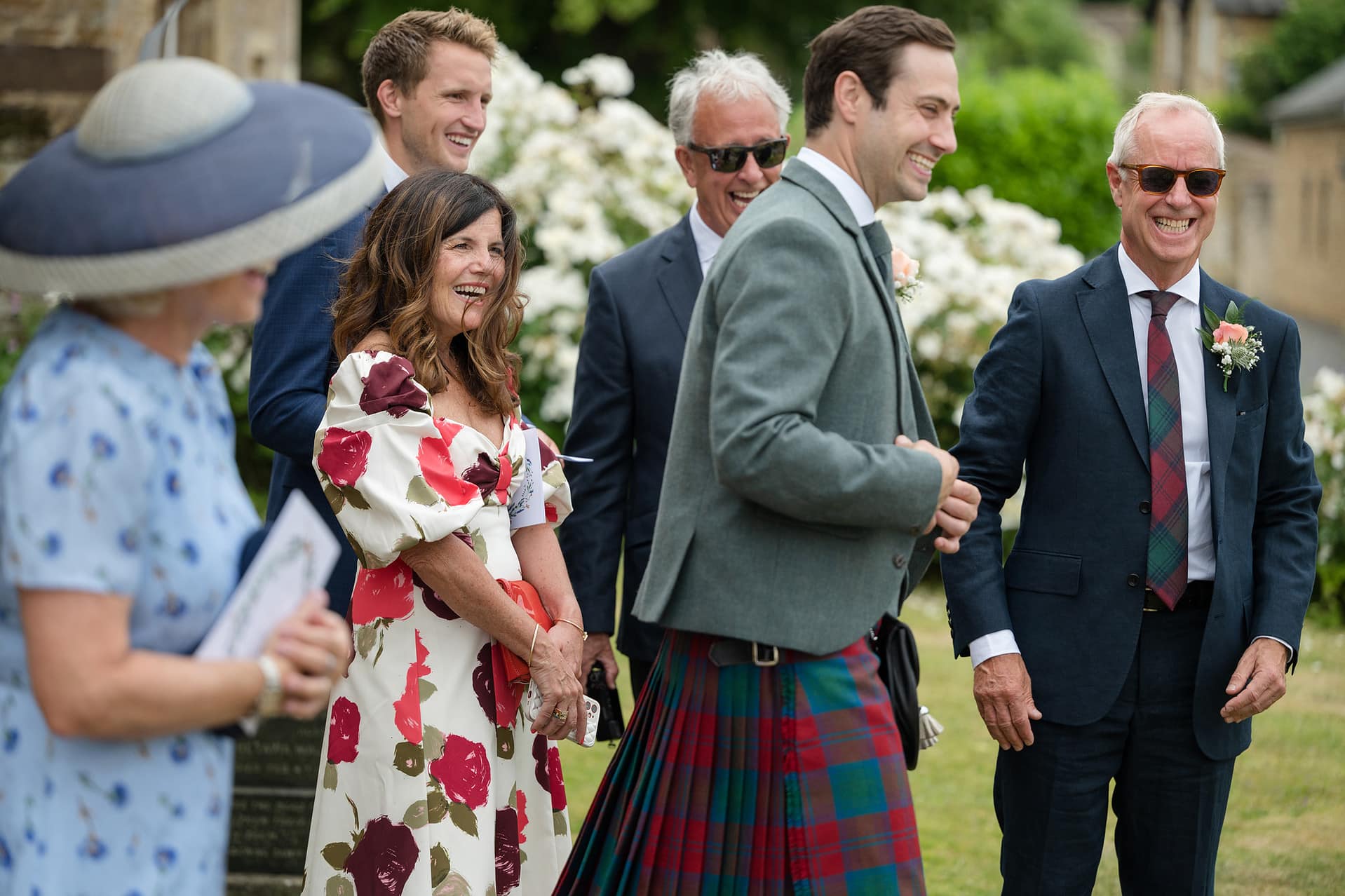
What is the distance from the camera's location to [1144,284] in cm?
355

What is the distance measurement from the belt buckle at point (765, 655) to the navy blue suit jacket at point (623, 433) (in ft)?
4.08

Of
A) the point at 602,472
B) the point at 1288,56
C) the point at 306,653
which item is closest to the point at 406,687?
the point at 602,472

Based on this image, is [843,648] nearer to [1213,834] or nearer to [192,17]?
[1213,834]

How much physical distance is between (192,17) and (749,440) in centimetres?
1238

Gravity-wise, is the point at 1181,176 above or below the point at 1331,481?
above

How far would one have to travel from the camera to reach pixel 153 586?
2078mm

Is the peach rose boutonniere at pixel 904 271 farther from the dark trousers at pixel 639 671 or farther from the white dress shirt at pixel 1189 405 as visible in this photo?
the dark trousers at pixel 639 671

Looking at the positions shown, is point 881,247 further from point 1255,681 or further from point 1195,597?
point 1255,681

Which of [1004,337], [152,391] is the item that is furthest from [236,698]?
[1004,337]

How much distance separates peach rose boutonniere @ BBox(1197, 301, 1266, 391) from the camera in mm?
3434

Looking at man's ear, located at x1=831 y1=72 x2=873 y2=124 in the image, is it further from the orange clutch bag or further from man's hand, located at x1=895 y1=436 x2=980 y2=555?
the orange clutch bag

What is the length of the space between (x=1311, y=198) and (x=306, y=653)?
38123 millimetres

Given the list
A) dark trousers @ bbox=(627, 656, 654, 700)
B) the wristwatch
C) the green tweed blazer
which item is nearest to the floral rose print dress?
the green tweed blazer

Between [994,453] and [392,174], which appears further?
[392,174]
